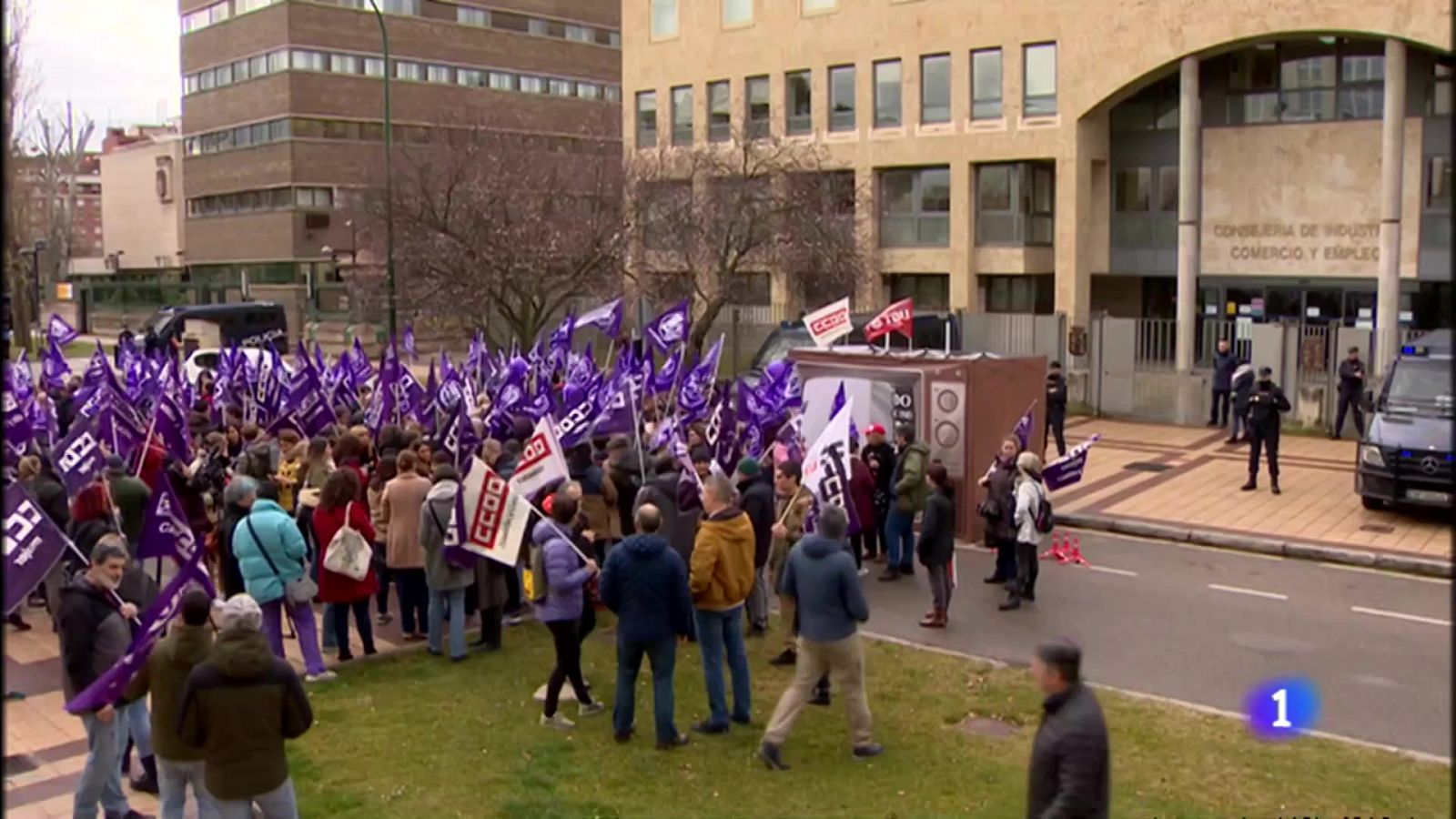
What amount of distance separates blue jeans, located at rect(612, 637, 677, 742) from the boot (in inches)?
114

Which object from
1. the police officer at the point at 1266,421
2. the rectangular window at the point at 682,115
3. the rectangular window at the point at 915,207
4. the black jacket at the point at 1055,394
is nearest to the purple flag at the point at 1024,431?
the police officer at the point at 1266,421

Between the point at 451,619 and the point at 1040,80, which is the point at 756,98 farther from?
the point at 451,619

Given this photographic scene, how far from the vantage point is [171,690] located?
22.1 feet

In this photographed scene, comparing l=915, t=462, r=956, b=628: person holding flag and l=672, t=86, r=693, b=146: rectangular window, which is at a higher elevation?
l=672, t=86, r=693, b=146: rectangular window

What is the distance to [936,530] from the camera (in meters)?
11.8

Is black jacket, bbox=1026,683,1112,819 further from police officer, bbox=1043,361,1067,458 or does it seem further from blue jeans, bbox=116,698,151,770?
police officer, bbox=1043,361,1067,458

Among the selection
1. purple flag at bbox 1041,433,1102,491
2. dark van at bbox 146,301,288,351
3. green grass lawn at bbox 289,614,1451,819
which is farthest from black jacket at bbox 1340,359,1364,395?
dark van at bbox 146,301,288,351

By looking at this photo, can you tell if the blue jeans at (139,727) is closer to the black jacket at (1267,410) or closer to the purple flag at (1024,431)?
the purple flag at (1024,431)

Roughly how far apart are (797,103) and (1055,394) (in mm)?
20618

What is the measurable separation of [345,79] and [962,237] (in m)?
39.6

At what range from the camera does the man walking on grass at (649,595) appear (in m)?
8.56

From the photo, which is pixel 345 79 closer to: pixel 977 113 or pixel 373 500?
pixel 977 113

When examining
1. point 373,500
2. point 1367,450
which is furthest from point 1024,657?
point 1367,450

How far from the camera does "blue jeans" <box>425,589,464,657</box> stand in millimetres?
10875
